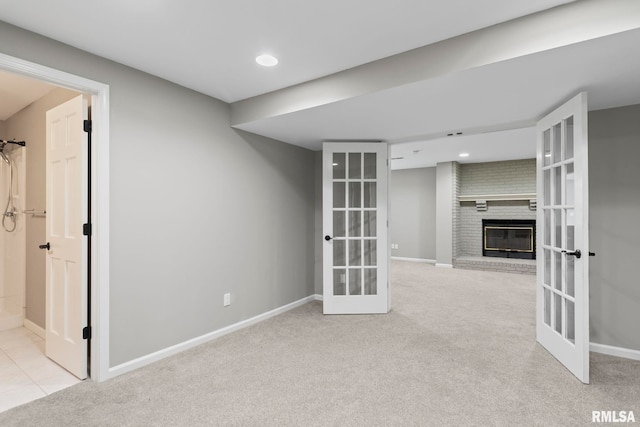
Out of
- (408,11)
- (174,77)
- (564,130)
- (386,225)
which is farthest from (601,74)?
(174,77)

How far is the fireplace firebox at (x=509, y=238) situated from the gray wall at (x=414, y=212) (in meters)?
1.15

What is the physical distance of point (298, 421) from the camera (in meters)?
1.89

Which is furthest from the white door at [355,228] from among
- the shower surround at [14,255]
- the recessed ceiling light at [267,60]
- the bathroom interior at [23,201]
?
the shower surround at [14,255]

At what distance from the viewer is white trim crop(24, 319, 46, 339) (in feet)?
10.6

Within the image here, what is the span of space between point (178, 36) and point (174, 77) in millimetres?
690

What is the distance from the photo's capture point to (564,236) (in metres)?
2.54

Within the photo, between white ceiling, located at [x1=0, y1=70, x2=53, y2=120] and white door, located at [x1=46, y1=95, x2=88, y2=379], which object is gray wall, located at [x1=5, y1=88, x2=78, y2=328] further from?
white door, located at [x1=46, y1=95, x2=88, y2=379]

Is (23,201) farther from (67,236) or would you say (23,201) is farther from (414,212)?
(414,212)

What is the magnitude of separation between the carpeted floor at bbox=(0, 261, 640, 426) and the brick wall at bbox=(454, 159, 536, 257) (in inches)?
163

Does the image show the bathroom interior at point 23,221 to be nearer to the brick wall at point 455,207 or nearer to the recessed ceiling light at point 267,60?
the recessed ceiling light at point 267,60

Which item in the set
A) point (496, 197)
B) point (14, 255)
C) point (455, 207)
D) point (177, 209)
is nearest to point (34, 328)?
point (14, 255)

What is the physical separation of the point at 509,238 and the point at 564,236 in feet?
16.5

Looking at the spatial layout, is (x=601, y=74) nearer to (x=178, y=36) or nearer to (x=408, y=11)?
(x=408, y=11)

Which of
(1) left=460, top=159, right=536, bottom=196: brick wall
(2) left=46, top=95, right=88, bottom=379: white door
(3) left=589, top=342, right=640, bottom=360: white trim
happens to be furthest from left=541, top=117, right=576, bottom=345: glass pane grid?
(1) left=460, top=159, right=536, bottom=196: brick wall
